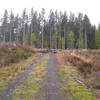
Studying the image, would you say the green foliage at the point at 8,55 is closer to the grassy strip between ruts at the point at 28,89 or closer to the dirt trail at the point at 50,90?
the grassy strip between ruts at the point at 28,89

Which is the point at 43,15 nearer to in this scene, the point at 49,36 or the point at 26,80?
the point at 49,36

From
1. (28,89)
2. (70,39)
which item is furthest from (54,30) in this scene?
(28,89)

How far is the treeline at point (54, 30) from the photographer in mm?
99750

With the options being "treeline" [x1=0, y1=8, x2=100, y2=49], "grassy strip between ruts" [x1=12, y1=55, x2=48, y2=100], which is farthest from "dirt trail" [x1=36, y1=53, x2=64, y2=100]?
"treeline" [x1=0, y1=8, x2=100, y2=49]

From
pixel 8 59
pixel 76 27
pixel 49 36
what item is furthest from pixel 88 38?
pixel 8 59

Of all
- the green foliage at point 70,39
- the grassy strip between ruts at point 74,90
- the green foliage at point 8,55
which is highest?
the green foliage at point 70,39

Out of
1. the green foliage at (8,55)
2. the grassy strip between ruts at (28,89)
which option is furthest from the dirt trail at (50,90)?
the green foliage at (8,55)

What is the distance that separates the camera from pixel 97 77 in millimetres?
15266

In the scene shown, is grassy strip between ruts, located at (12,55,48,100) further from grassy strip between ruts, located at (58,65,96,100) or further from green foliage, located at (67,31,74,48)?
green foliage, located at (67,31,74,48)

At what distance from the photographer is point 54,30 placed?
103312 mm

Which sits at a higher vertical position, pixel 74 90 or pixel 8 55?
pixel 8 55

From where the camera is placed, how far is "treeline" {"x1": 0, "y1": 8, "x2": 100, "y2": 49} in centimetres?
9975

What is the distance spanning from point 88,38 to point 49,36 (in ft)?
46.6

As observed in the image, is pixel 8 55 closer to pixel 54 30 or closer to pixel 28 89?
pixel 28 89
